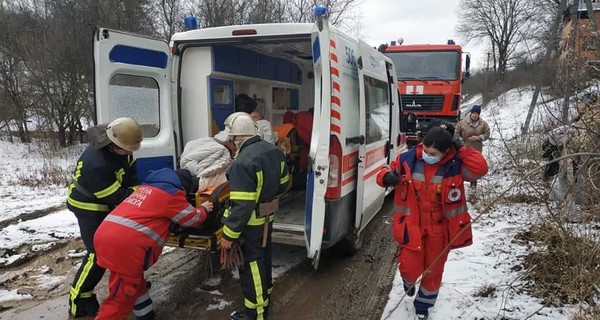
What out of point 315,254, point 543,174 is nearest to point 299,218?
point 315,254

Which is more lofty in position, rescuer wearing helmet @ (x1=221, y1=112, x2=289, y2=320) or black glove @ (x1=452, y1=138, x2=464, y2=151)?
black glove @ (x1=452, y1=138, x2=464, y2=151)

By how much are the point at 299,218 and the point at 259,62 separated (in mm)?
2499

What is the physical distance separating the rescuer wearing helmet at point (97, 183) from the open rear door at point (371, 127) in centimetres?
208

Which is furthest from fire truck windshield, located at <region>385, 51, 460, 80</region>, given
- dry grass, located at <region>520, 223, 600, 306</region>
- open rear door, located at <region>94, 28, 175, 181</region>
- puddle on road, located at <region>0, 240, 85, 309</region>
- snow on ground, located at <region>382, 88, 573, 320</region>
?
puddle on road, located at <region>0, 240, 85, 309</region>

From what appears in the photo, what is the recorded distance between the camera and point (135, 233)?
9.49ft

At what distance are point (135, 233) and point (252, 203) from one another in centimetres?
83

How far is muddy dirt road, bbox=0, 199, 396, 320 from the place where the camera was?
3.59 meters

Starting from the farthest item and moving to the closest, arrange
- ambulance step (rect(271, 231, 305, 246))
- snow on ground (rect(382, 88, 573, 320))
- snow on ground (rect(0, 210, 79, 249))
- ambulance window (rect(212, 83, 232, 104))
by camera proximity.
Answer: snow on ground (rect(0, 210, 79, 249)), ambulance window (rect(212, 83, 232, 104)), ambulance step (rect(271, 231, 305, 246)), snow on ground (rect(382, 88, 573, 320))

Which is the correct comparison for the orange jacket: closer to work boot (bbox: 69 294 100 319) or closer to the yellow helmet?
the yellow helmet

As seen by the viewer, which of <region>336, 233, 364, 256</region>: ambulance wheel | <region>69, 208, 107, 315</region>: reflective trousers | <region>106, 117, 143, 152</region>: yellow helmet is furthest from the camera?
<region>336, 233, 364, 256</region>: ambulance wheel

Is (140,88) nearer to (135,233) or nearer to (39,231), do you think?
(135,233)

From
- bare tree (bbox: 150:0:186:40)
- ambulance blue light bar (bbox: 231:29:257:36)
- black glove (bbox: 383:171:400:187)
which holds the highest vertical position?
bare tree (bbox: 150:0:186:40)

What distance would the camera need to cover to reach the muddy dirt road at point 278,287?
3590 millimetres

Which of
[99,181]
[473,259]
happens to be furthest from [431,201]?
[99,181]
